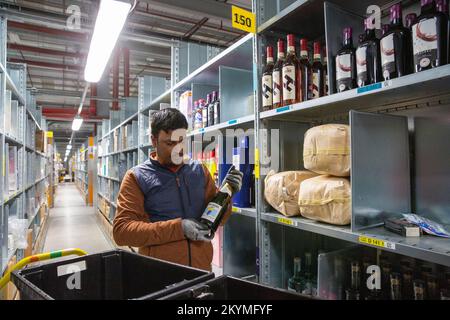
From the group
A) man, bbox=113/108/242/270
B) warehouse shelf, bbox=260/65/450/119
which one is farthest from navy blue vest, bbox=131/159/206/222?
warehouse shelf, bbox=260/65/450/119

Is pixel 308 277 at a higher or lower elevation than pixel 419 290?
lower

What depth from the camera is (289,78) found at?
65.4 inches

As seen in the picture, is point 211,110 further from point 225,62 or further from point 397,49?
point 397,49

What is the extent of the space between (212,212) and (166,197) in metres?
0.28

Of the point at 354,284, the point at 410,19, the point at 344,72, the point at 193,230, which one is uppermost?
the point at 410,19

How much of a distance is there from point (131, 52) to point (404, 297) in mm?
7945

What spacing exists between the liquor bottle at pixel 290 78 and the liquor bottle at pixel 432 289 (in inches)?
40.5

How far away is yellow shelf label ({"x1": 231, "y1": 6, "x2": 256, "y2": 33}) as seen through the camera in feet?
5.68

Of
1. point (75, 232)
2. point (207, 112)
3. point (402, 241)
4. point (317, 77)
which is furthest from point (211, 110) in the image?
point (75, 232)

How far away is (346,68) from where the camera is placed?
4.50ft

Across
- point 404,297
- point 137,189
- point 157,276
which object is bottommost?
point 404,297

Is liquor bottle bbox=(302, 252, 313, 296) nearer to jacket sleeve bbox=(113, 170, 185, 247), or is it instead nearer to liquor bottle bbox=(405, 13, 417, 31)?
jacket sleeve bbox=(113, 170, 185, 247)
